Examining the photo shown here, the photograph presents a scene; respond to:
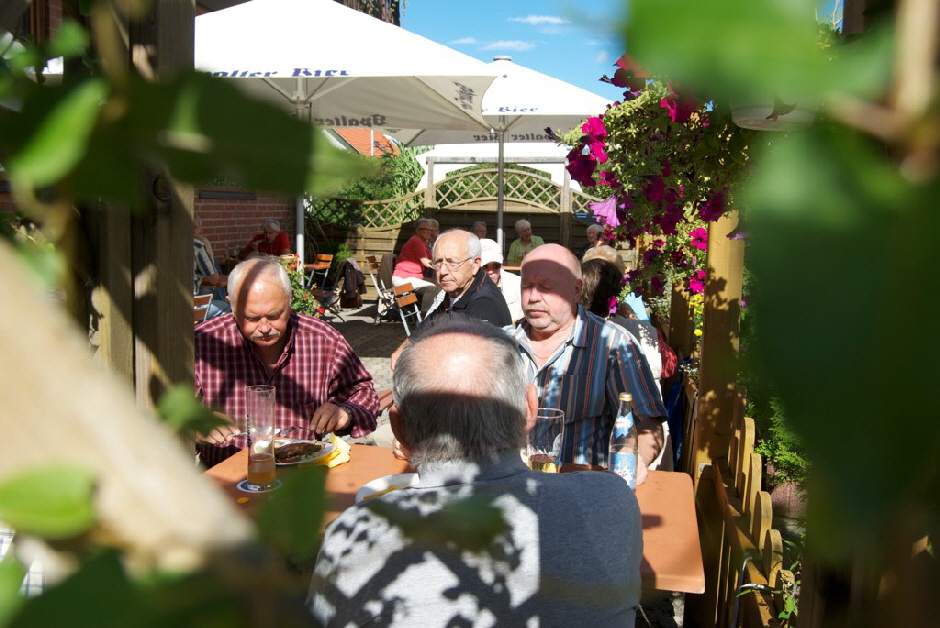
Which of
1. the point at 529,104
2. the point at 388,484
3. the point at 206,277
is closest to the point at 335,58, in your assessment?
the point at 206,277

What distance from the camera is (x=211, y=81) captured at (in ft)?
0.68

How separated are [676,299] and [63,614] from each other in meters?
5.96

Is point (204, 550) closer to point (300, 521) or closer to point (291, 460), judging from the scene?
point (300, 521)

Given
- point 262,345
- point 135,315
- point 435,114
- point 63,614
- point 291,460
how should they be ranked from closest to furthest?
1. point 63,614
2. point 135,315
3. point 291,460
4. point 262,345
5. point 435,114

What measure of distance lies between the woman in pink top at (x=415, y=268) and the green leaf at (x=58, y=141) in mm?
8418

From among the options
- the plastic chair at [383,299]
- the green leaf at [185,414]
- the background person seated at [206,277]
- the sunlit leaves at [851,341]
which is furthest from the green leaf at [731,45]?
the plastic chair at [383,299]

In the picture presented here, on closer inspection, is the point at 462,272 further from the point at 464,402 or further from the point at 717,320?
the point at 464,402

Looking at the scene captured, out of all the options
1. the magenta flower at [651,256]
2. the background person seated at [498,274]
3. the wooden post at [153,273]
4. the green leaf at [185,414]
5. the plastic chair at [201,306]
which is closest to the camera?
the green leaf at [185,414]

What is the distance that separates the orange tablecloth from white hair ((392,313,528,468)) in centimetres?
25

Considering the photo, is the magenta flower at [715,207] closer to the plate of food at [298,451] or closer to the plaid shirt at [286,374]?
the plate of food at [298,451]

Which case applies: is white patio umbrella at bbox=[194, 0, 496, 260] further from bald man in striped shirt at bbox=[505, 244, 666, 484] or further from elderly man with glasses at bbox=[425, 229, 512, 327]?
bald man in striped shirt at bbox=[505, 244, 666, 484]

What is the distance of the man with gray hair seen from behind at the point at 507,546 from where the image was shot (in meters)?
1.55

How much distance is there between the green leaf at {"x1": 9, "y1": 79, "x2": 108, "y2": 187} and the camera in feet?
0.71

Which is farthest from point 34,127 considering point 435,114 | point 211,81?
point 435,114
